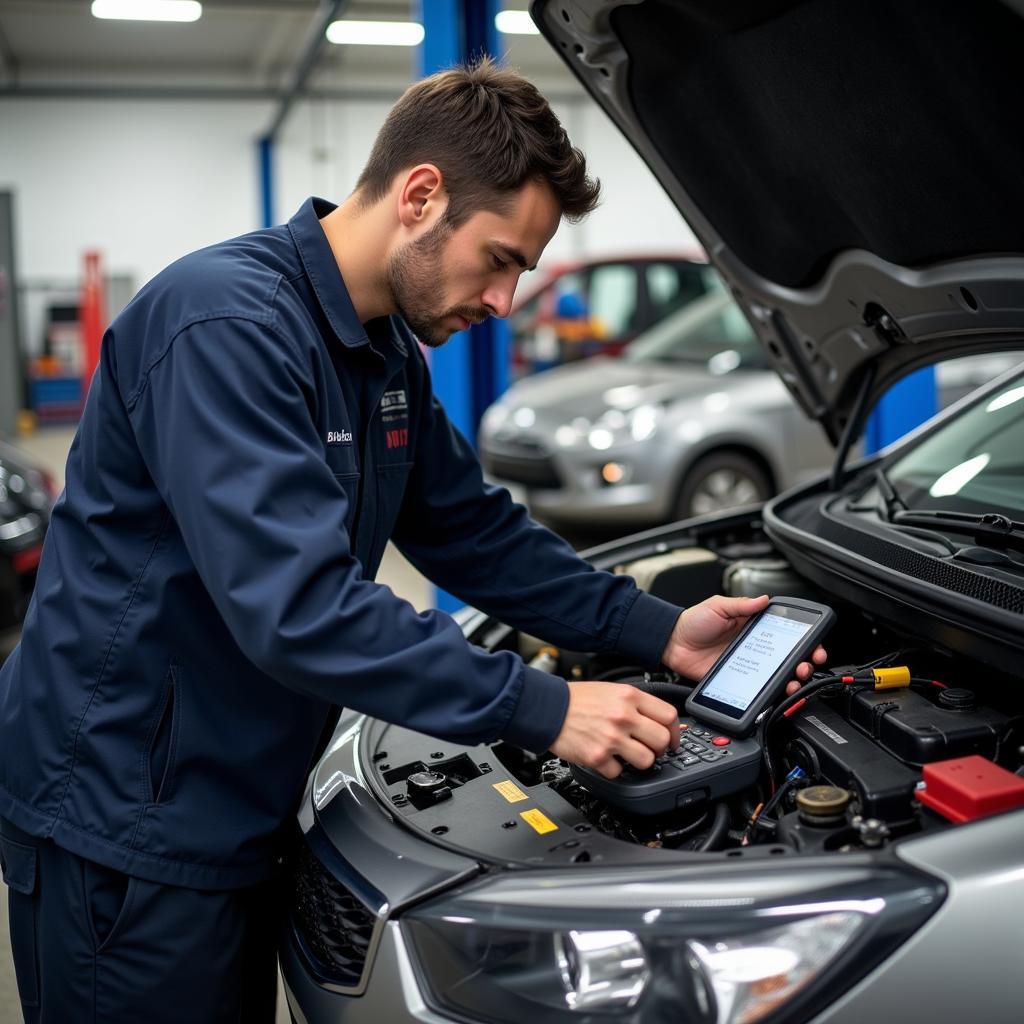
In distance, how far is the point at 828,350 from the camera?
2.20 meters

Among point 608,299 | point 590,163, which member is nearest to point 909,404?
point 608,299

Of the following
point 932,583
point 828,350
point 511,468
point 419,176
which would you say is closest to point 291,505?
point 419,176

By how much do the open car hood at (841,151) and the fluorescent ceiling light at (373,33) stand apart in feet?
34.7

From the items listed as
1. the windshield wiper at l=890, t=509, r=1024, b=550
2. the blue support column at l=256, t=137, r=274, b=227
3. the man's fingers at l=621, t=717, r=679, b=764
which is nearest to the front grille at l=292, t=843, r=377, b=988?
the man's fingers at l=621, t=717, r=679, b=764

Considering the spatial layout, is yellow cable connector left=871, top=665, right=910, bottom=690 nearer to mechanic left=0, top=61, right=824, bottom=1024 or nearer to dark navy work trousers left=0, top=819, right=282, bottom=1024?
mechanic left=0, top=61, right=824, bottom=1024

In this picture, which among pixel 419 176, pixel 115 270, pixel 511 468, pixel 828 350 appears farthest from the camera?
pixel 115 270

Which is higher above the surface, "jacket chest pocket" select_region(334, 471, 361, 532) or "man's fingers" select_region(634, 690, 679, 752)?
"jacket chest pocket" select_region(334, 471, 361, 532)

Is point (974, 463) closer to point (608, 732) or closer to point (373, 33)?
point (608, 732)

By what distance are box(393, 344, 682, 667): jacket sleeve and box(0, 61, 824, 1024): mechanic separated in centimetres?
23

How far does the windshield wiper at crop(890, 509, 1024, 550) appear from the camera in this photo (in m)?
1.62

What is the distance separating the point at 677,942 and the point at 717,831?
0.25 metres

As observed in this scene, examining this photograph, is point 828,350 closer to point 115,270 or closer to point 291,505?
point 291,505

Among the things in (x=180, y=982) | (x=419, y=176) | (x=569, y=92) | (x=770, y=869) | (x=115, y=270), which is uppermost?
(x=569, y=92)

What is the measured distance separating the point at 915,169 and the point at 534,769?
103 centimetres
